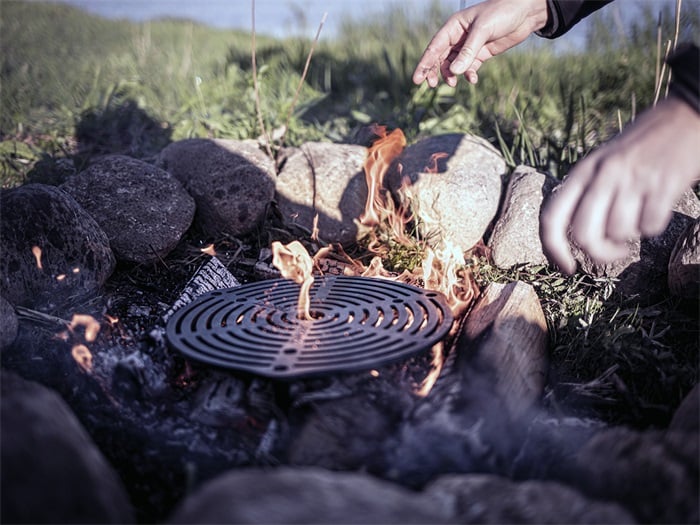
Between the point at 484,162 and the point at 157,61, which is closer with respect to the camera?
the point at 484,162

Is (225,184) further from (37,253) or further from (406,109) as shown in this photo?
(406,109)

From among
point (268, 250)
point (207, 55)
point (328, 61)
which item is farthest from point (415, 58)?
point (268, 250)

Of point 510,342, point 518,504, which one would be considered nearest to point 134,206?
point 510,342

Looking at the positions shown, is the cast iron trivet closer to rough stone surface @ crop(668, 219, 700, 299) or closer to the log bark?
the log bark

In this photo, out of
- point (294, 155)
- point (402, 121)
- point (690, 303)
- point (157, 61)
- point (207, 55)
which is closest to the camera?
point (690, 303)

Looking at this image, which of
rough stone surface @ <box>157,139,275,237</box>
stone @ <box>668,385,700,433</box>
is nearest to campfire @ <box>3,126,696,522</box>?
stone @ <box>668,385,700,433</box>

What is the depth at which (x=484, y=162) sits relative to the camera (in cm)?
326

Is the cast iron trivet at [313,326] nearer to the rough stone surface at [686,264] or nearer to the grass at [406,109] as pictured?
the grass at [406,109]

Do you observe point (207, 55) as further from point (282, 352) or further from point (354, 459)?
point (354, 459)

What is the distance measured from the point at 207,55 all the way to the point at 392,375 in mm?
5614

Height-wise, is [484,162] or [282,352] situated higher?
[484,162]

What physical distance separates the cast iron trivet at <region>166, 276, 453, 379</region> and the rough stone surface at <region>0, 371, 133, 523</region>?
568 millimetres

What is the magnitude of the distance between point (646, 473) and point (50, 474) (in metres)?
1.35

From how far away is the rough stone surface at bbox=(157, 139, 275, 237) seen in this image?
3.16 metres
